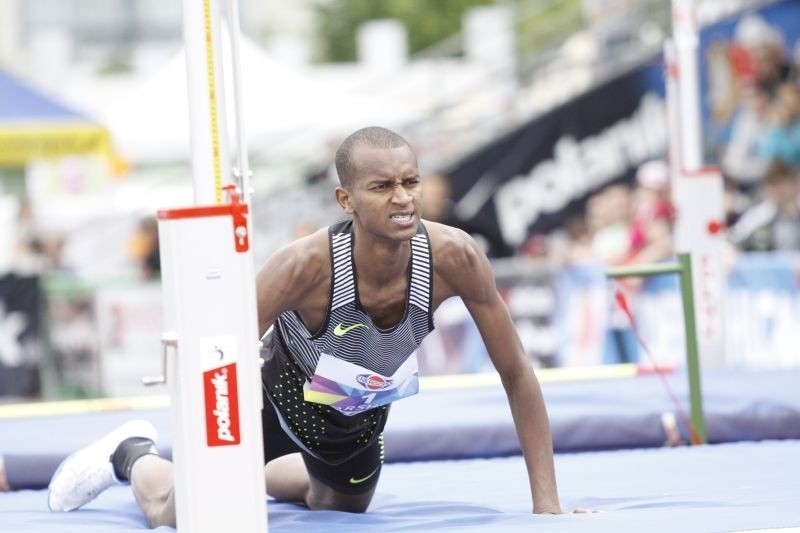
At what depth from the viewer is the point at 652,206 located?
10258 mm

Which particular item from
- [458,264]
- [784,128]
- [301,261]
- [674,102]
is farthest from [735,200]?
[301,261]

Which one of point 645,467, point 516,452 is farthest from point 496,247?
point 645,467

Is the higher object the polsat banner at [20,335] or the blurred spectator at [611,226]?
the blurred spectator at [611,226]

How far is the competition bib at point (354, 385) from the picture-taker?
441cm

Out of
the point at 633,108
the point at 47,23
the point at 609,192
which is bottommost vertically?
the point at 609,192

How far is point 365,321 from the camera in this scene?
4316 millimetres

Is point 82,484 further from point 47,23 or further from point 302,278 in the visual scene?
point 47,23

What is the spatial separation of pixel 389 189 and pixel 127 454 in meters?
1.73

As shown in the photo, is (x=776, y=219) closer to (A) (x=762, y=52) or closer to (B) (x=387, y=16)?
(A) (x=762, y=52)

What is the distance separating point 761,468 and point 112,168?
38.4ft

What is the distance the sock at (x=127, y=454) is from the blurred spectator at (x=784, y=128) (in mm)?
7787

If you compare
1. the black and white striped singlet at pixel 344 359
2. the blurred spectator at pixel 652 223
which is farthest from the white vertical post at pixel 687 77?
the black and white striped singlet at pixel 344 359

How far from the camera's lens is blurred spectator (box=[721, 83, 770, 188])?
1210 centimetres

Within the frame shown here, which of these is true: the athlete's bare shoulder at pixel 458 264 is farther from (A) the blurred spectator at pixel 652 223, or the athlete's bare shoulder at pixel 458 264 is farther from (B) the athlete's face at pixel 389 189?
(A) the blurred spectator at pixel 652 223
